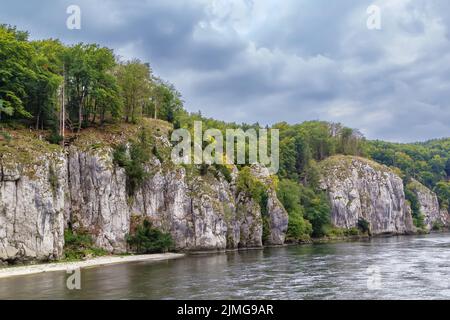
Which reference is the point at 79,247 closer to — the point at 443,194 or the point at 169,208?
the point at 169,208

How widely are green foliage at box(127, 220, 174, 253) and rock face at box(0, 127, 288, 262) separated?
4.69ft

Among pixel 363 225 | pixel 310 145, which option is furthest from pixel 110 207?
pixel 310 145

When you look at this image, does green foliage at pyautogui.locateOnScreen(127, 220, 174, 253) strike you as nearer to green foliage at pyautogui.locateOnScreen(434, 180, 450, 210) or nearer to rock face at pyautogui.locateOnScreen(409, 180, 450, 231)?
rock face at pyautogui.locateOnScreen(409, 180, 450, 231)

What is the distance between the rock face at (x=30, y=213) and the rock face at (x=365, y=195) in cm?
8922

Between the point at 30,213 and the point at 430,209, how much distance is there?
159489 mm

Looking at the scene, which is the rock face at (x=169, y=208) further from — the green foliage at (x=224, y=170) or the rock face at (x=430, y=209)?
the rock face at (x=430, y=209)

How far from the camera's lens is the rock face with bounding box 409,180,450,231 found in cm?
17100

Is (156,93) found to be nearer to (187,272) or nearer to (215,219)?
(215,219)

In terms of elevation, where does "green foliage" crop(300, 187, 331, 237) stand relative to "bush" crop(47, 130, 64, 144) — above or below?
below

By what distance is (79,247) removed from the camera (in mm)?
61625

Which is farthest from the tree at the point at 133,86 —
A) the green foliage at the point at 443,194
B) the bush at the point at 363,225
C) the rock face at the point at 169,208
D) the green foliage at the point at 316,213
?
A: the green foliage at the point at 443,194

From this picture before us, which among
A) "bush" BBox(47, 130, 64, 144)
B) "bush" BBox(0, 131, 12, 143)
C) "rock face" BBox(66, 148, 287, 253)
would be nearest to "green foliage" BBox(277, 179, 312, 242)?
"rock face" BBox(66, 148, 287, 253)

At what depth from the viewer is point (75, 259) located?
191 ft

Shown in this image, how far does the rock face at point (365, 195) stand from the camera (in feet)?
435
